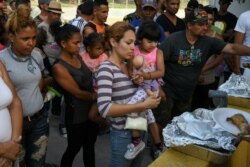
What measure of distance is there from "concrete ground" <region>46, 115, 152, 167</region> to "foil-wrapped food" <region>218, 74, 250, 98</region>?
1.36 metres

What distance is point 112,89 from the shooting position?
2176 mm

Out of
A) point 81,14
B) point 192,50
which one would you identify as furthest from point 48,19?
point 192,50

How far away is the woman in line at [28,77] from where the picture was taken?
2227mm

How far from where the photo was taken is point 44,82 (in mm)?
2691

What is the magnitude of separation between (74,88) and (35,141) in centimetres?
54

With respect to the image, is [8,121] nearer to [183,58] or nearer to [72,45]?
[72,45]

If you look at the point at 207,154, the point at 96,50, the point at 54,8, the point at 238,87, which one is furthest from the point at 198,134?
the point at 54,8

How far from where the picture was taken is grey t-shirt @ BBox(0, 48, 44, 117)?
2232 mm

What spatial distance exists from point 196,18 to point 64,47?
1.37 metres

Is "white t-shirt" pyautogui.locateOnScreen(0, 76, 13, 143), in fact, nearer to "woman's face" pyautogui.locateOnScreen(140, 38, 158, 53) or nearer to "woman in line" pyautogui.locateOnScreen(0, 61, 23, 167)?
"woman in line" pyautogui.locateOnScreen(0, 61, 23, 167)

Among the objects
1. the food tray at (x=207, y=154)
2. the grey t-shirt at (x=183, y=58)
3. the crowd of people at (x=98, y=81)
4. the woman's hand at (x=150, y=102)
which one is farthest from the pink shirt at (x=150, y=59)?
the food tray at (x=207, y=154)

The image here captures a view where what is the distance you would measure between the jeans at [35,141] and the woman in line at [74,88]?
0.90 ft

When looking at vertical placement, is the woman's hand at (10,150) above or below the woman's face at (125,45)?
below

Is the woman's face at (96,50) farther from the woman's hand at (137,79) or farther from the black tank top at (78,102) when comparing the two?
the woman's hand at (137,79)
